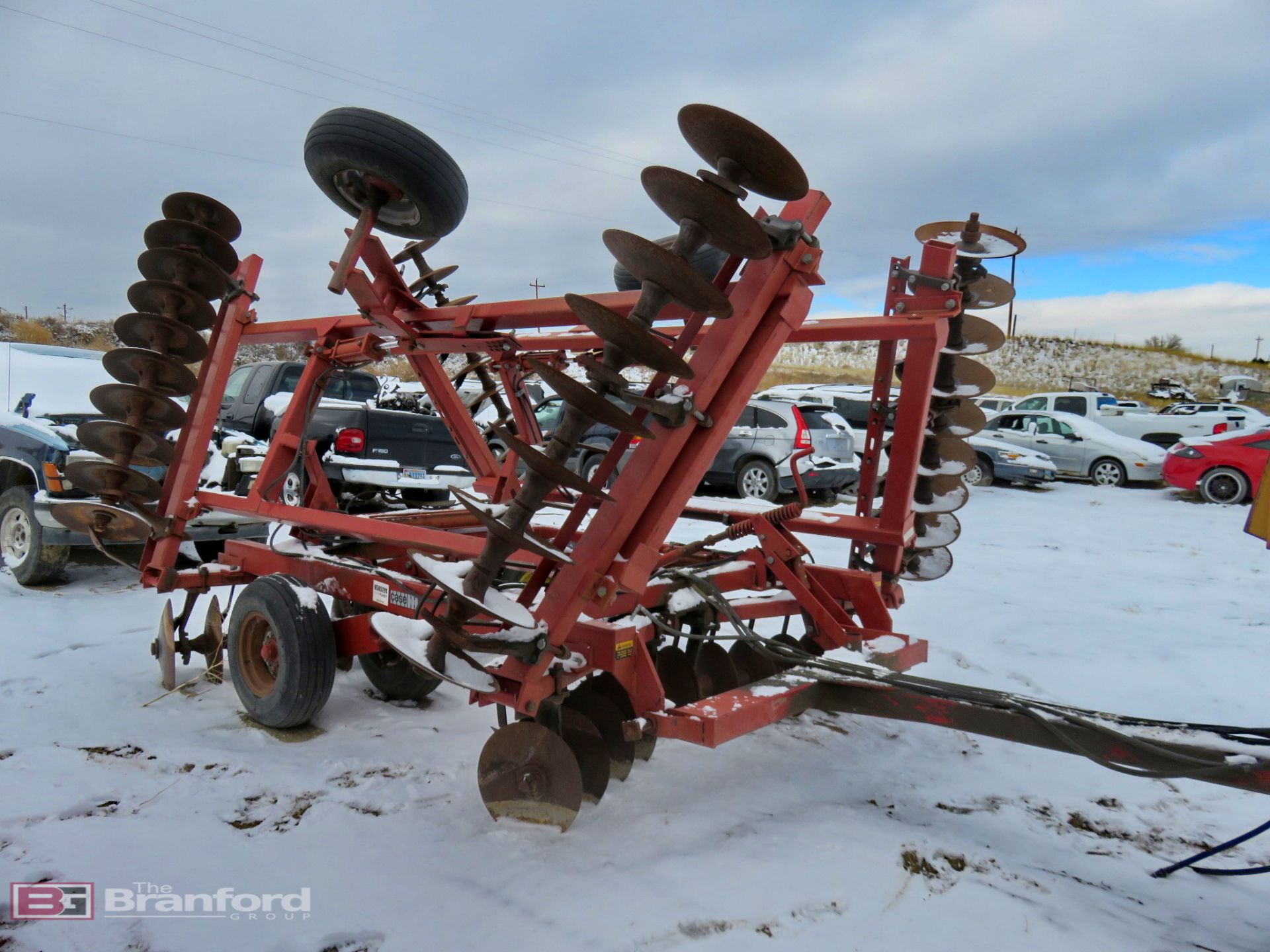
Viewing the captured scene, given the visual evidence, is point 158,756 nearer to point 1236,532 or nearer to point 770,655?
point 770,655

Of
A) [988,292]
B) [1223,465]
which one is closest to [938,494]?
[988,292]

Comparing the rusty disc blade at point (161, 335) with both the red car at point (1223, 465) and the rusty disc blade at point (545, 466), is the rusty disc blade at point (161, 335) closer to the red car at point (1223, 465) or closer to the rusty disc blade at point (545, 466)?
the rusty disc blade at point (545, 466)

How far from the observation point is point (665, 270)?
2.42 metres

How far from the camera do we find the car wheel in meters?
16.3

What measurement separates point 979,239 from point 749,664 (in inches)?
90.8

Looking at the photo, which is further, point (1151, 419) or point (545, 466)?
point (1151, 419)

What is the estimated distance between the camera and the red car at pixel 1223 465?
13195 mm

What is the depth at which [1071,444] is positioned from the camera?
1670 centimetres

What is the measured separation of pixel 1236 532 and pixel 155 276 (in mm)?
11878

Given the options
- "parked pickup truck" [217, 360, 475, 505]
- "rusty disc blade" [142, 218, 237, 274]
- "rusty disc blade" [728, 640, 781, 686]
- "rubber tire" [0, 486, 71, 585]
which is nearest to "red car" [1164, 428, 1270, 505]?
"parked pickup truck" [217, 360, 475, 505]

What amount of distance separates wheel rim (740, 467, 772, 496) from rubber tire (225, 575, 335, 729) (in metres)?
9.51

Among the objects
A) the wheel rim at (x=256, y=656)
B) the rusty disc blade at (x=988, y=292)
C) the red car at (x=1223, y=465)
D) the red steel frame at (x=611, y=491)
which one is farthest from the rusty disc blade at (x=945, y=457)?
the red car at (x=1223, y=465)

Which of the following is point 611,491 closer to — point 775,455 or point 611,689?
point 611,689

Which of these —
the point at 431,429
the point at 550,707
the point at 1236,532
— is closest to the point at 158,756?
the point at 550,707
